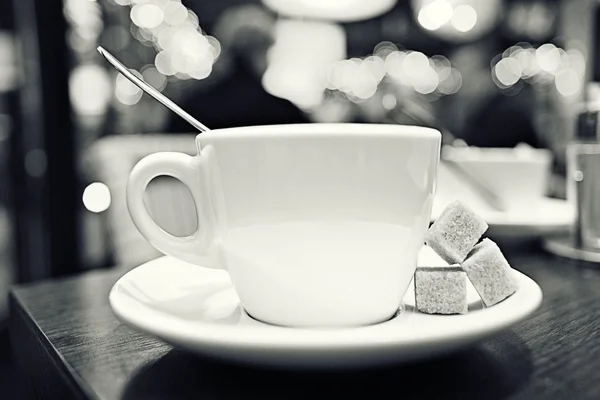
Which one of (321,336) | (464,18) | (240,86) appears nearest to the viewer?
(321,336)

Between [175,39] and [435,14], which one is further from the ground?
[435,14]

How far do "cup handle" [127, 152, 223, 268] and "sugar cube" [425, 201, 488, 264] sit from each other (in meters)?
0.15

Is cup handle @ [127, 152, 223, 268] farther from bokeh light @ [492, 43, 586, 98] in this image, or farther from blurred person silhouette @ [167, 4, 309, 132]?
bokeh light @ [492, 43, 586, 98]

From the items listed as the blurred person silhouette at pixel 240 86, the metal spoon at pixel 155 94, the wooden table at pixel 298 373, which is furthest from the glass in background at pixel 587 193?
the blurred person silhouette at pixel 240 86

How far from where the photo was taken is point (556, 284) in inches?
20.5

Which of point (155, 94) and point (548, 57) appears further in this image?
point (548, 57)

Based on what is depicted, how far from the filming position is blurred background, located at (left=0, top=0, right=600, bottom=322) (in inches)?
76.6

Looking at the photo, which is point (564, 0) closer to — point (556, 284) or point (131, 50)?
point (131, 50)

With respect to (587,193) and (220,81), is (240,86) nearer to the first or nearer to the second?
(220,81)

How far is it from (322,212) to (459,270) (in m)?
0.11

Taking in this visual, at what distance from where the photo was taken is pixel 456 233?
376mm

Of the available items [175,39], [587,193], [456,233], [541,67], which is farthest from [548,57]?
[456,233]

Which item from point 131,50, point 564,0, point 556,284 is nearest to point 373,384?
point 556,284

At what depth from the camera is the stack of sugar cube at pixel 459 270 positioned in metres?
0.35
